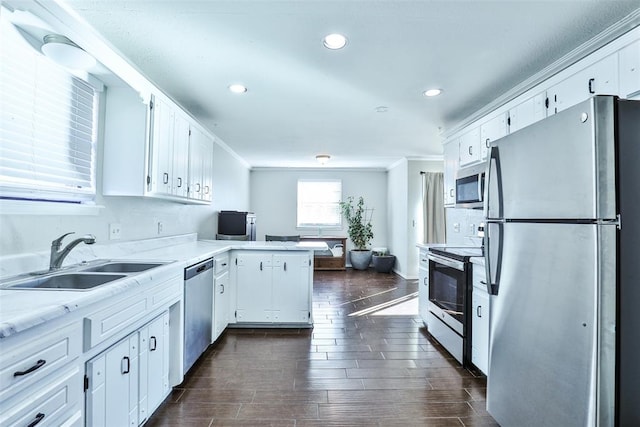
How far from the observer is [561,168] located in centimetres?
140

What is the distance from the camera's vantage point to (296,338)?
3.20 m

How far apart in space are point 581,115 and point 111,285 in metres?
2.18

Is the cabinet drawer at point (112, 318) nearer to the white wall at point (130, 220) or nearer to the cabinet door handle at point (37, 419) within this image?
the cabinet door handle at point (37, 419)

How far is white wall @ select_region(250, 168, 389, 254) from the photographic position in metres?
7.76

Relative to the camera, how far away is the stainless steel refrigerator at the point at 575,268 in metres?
1.23

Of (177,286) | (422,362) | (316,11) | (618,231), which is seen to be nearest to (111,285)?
(177,286)

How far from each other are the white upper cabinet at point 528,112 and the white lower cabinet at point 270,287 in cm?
240

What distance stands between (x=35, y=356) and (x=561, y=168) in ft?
7.04

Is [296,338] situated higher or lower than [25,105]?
lower

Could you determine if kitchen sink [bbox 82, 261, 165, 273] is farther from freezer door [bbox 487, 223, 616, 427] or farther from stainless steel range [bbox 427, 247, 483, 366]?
stainless steel range [bbox 427, 247, 483, 366]

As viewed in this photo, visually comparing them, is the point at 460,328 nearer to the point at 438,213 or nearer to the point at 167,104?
the point at 167,104

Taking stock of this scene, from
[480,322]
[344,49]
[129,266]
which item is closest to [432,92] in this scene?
[344,49]

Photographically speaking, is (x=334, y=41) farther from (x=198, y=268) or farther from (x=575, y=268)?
(x=198, y=268)

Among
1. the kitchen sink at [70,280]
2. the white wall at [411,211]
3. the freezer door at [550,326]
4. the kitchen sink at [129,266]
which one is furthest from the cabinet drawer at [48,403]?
the white wall at [411,211]
